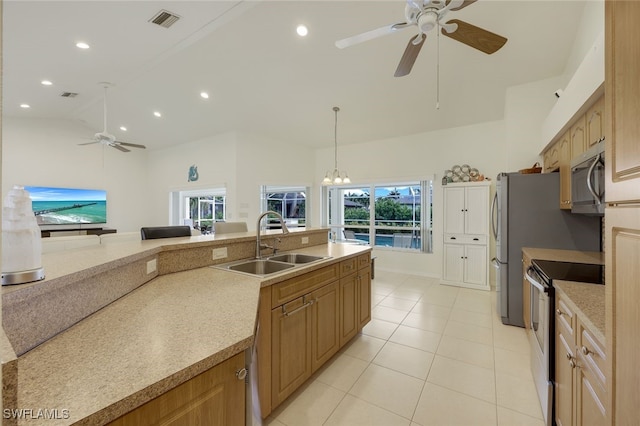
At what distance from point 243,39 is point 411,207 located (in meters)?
4.18

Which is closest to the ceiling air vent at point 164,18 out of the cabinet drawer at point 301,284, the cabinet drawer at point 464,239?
the cabinet drawer at point 301,284

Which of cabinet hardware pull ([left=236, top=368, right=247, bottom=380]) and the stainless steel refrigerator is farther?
the stainless steel refrigerator

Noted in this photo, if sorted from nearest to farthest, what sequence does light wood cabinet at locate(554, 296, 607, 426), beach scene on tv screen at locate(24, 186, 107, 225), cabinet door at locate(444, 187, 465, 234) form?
light wood cabinet at locate(554, 296, 607, 426) < cabinet door at locate(444, 187, 465, 234) < beach scene on tv screen at locate(24, 186, 107, 225)

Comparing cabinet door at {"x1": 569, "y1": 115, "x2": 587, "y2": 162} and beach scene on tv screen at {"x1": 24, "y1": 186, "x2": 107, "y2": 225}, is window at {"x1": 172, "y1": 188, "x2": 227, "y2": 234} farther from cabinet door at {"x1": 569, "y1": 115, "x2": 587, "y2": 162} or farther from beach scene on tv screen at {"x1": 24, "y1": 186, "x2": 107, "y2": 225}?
cabinet door at {"x1": 569, "y1": 115, "x2": 587, "y2": 162}

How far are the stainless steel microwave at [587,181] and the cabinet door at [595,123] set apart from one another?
0.30ft

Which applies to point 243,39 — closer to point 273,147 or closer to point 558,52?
point 273,147

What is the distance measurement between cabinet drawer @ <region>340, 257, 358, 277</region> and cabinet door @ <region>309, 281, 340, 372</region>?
0.47ft

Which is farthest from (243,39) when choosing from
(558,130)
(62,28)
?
(558,130)

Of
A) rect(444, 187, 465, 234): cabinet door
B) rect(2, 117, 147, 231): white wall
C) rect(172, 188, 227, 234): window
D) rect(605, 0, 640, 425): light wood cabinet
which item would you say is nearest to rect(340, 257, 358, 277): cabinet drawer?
rect(605, 0, 640, 425): light wood cabinet

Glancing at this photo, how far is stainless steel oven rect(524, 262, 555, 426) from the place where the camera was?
163cm

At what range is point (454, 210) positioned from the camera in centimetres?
458

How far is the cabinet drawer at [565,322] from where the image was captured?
1330mm

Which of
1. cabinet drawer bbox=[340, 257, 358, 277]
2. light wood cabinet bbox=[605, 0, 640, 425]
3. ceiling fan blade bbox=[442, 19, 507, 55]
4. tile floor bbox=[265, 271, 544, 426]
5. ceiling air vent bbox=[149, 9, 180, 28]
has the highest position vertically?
ceiling air vent bbox=[149, 9, 180, 28]

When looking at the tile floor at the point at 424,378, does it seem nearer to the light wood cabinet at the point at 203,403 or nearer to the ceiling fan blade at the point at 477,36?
the light wood cabinet at the point at 203,403
